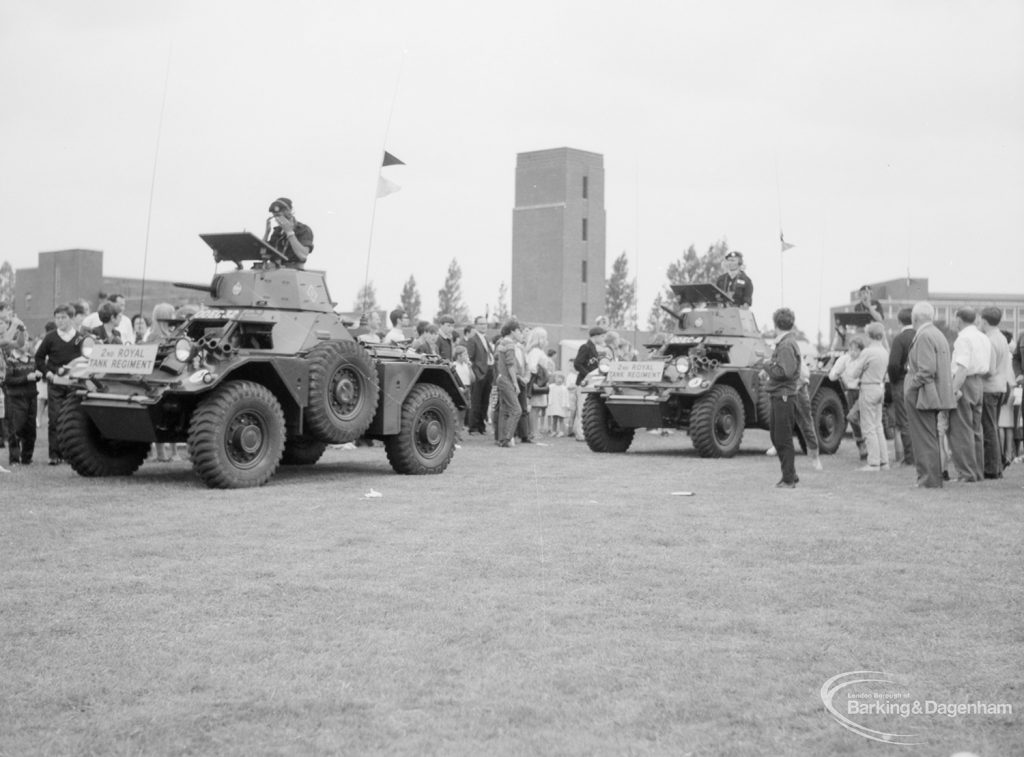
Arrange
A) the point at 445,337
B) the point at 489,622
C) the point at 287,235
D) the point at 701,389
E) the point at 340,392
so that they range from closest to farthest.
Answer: the point at 489,622, the point at 340,392, the point at 287,235, the point at 701,389, the point at 445,337

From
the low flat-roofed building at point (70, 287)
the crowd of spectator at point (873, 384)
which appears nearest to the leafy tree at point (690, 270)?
the low flat-roofed building at point (70, 287)

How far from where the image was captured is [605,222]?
59.8 m

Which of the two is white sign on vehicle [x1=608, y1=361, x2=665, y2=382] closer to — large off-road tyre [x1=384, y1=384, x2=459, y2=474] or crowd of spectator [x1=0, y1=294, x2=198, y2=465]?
large off-road tyre [x1=384, y1=384, x2=459, y2=474]

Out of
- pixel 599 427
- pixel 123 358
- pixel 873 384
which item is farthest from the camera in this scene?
pixel 599 427


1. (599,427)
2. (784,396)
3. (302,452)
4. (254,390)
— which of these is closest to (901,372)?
(784,396)

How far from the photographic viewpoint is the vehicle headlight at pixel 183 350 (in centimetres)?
1165

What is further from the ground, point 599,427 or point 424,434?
point 599,427

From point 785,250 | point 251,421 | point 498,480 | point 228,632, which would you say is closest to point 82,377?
point 251,421

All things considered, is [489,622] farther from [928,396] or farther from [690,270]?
[690,270]

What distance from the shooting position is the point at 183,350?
11.7m

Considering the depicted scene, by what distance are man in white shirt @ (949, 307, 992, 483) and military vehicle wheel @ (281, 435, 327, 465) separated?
6.86 m

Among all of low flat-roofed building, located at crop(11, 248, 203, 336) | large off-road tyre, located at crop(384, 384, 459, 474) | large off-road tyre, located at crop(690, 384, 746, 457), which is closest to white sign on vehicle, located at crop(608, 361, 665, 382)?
large off-road tyre, located at crop(690, 384, 746, 457)

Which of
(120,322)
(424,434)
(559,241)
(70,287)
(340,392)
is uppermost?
(559,241)

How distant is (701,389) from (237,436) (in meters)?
7.15
